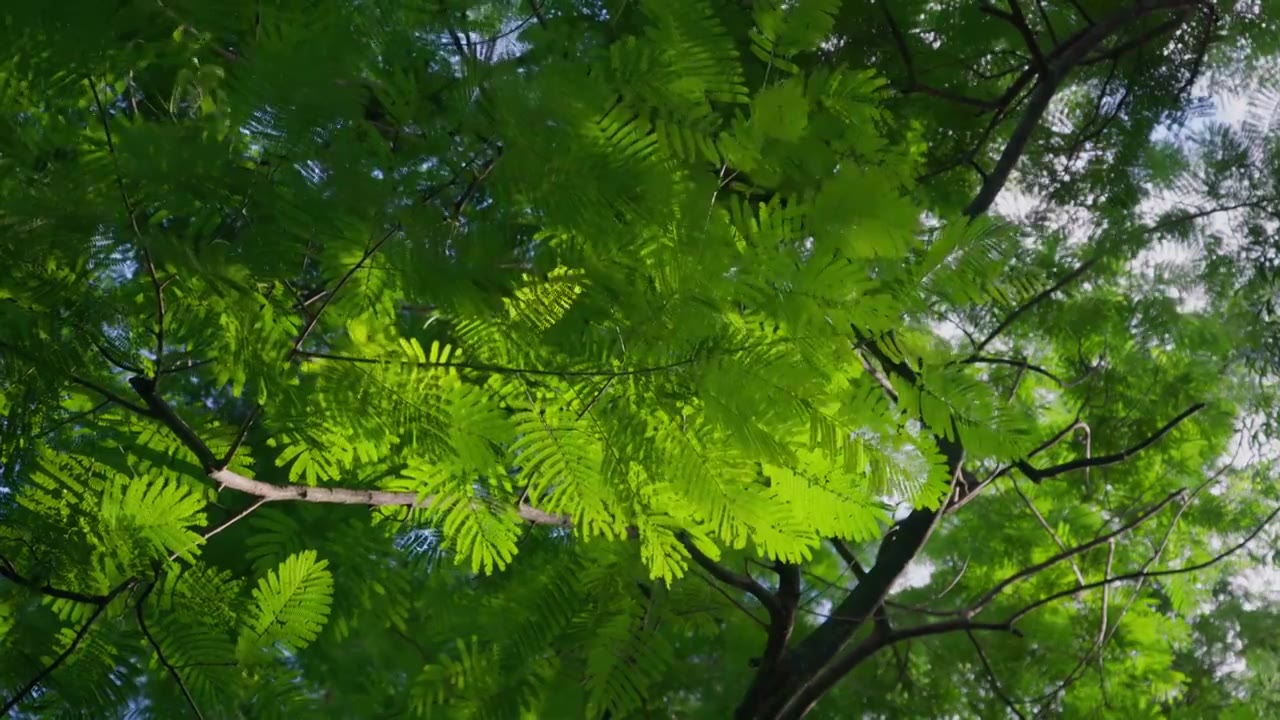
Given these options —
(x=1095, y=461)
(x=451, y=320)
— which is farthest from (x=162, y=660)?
(x=1095, y=461)

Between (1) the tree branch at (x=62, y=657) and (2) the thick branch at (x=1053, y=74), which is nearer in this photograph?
(1) the tree branch at (x=62, y=657)

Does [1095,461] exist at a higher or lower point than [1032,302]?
lower

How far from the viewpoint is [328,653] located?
275 centimetres

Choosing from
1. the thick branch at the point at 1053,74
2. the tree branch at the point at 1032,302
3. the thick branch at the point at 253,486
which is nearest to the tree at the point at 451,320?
the thick branch at the point at 253,486

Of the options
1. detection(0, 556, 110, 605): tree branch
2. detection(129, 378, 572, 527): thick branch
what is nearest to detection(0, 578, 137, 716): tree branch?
detection(0, 556, 110, 605): tree branch

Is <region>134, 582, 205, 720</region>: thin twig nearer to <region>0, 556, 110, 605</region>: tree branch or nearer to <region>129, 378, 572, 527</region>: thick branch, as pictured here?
<region>0, 556, 110, 605</region>: tree branch

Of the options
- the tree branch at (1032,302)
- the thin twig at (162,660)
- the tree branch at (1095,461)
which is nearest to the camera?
the thin twig at (162,660)

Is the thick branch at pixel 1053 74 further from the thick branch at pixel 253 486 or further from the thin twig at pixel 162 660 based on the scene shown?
the thin twig at pixel 162 660

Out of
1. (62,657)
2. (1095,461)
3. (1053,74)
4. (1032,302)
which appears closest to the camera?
(62,657)

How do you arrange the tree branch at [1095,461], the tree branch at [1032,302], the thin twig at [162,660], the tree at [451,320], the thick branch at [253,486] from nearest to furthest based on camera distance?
the tree at [451,320]
the thick branch at [253,486]
the thin twig at [162,660]
the tree branch at [1095,461]
the tree branch at [1032,302]

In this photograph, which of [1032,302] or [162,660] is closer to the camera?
[162,660]

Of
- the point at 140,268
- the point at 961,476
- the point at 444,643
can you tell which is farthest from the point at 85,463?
the point at 961,476

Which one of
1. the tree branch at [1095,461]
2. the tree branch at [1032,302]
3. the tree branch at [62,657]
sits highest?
the tree branch at [1032,302]

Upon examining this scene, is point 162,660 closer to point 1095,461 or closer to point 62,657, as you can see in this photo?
point 62,657
